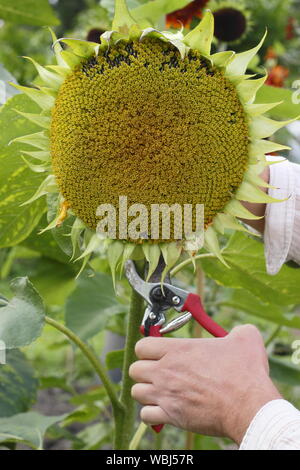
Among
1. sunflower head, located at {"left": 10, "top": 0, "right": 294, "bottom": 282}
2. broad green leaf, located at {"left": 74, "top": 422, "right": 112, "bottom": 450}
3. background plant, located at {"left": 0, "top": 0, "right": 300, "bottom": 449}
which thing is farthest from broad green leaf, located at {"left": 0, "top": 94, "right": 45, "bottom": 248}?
broad green leaf, located at {"left": 74, "top": 422, "right": 112, "bottom": 450}

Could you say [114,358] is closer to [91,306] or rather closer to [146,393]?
[91,306]

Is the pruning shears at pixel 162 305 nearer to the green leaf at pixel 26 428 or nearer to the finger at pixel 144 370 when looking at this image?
the finger at pixel 144 370

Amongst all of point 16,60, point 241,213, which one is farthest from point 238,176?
point 16,60

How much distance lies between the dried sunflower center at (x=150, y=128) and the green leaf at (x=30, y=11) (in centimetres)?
49

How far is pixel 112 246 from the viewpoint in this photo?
0.59 metres

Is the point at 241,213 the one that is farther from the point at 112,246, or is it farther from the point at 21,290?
the point at 21,290

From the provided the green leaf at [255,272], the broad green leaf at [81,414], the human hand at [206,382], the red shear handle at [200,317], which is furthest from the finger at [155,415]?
the broad green leaf at [81,414]

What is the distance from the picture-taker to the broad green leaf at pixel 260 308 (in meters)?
1.08

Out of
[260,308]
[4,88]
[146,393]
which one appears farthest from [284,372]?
[4,88]

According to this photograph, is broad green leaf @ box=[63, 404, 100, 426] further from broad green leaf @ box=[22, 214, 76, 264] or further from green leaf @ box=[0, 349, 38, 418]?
broad green leaf @ box=[22, 214, 76, 264]

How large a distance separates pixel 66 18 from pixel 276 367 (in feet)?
20.4

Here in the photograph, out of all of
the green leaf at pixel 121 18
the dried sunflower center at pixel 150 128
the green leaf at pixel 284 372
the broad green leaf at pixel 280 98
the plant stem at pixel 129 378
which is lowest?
the green leaf at pixel 284 372

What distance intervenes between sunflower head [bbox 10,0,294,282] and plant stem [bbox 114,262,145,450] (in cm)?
13

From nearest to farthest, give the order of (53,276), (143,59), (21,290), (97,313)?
(143,59) → (21,290) → (97,313) → (53,276)
